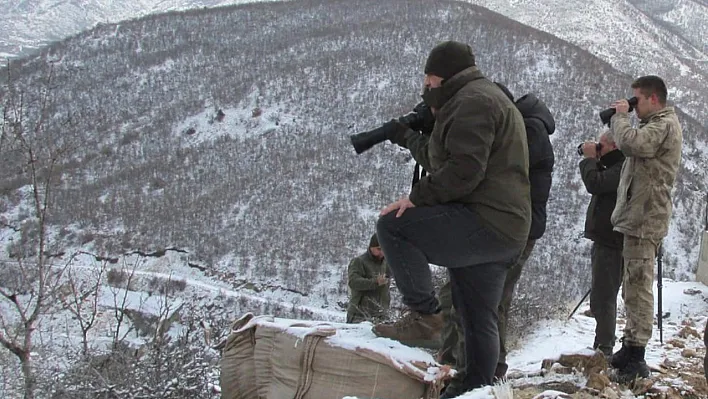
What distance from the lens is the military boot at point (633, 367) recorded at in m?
3.13

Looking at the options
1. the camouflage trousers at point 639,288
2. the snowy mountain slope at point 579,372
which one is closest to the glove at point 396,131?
the snowy mountain slope at point 579,372

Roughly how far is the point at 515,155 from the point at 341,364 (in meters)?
1.16

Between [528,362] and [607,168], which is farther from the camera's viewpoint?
[528,362]

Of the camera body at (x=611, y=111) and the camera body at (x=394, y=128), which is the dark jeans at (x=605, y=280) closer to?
the camera body at (x=611, y=111)

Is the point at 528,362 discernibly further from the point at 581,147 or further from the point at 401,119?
the point at 401,119

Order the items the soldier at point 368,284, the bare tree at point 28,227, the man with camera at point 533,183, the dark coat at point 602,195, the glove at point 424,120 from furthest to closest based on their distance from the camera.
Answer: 1. the bare tree at point 28,227
2. the soldier at point 368,284
3. the dark coat at point 602,195
4. the man with camera at point 533,183
5. the glove at point 424,120

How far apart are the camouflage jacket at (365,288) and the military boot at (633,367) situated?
1928 mm

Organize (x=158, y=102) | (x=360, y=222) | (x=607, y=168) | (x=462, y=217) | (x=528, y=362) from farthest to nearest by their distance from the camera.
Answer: (x=158, y=102)
(x=360, y=222)
(x=528, y=362)
(x=607, y=168)
(x=462, y=217)

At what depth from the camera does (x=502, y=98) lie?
7.81 ft

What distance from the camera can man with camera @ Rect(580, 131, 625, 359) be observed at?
348 cm

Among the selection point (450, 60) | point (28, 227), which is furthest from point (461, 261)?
point (28, 227)

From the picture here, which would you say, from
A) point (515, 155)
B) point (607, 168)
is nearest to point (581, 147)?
point (607, 168)

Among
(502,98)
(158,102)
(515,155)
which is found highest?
(158,102)

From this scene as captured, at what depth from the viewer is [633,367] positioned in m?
3.15
